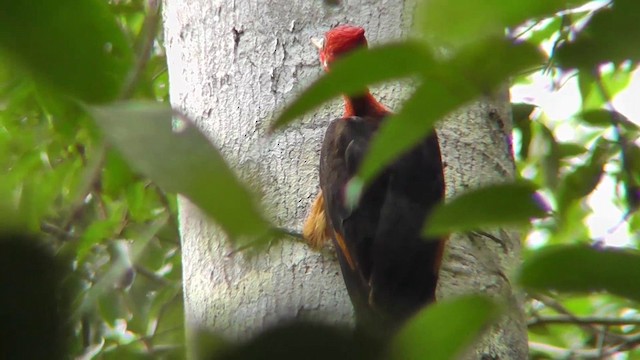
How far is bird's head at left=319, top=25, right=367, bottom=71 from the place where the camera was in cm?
183

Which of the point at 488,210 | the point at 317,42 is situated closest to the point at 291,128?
the point at 317,42

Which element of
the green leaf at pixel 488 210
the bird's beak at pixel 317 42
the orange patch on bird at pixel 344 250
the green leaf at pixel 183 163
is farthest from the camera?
the bird's beak at pixel 317 42

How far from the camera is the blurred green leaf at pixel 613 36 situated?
0.46m

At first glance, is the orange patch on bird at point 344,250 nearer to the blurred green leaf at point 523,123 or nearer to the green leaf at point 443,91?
the blurred green leaf at point 523,123

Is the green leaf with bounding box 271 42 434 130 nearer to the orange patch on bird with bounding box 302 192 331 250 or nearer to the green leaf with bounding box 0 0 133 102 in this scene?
the green leaf with bounding box 0 0 133 102

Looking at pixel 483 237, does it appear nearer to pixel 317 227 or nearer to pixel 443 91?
pixel 317 227

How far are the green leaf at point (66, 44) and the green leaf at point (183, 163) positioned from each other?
16 mm

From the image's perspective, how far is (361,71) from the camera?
459 millimetres

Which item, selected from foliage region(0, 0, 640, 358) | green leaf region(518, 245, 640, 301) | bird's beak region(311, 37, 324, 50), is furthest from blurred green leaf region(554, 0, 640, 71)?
bird's beak region(311, 37, 324, 50)

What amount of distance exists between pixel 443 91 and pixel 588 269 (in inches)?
4.7

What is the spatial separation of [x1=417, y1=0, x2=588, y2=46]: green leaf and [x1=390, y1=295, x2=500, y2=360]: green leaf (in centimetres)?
14

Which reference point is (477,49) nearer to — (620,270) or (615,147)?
(620,270)

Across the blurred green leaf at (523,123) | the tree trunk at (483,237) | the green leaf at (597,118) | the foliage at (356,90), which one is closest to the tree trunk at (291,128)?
the tree trunk at (483,237)

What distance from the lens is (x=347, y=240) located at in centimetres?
191
